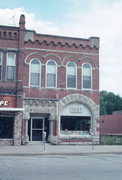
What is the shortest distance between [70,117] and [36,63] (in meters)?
5.40

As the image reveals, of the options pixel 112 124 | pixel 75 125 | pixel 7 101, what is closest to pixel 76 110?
pixel 75 125

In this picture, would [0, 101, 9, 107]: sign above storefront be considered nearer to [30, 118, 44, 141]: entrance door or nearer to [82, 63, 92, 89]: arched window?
[30, 118, 44, 141]: entrance door

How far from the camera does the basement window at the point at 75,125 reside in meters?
25.9

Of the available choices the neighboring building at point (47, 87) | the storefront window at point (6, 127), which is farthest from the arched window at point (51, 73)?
the storefront window at point (6, 127)

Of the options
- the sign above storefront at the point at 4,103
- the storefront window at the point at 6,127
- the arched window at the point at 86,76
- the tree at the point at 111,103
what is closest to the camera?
the sign above storefront at the point at 4,103

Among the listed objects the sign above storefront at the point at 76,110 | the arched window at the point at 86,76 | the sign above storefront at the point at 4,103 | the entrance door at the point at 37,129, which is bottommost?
the entrance door at the point at 37,129

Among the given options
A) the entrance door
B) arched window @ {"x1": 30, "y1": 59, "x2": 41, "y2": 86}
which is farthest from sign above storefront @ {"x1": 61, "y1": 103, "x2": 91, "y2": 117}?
arched window @ {"x1": 30, "y1": 59, "x2": 41, "y2": 86}

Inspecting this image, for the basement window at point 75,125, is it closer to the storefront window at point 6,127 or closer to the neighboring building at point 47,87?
the neighboring building at point 47,87

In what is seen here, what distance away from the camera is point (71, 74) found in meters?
26.2

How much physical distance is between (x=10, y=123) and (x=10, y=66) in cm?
459

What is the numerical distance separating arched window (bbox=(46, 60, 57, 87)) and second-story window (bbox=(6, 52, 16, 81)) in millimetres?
2834

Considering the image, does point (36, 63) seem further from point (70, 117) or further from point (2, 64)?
point (70, 117)

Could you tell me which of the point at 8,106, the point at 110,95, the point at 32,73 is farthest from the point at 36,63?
the point at 110,95

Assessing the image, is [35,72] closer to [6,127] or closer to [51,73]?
[51,73]
